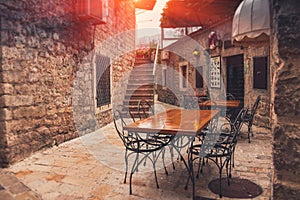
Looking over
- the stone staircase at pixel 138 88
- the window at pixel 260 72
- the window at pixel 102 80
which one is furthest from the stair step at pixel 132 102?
the window at pixel 260 72

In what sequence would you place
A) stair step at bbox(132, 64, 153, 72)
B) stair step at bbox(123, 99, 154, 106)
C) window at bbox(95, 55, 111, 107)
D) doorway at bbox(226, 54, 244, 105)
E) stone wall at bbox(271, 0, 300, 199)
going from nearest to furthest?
stone wall at bbox(271, 0, 300, 199) → window at bbox(95, 55, 111, 107) → doorway at bbox(226, 54, 244, 105) → stair step at bbox(123, 99, 154, 106) → stair step at bbox(132, 64, 153, 72)

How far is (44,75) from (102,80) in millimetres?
2316

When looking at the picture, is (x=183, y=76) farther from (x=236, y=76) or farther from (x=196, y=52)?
(x=236, y=76)

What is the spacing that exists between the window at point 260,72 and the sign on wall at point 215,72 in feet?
5.08

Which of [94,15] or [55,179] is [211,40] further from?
[55,179]

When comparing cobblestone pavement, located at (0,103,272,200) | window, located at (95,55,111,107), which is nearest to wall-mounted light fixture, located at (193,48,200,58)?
window, located at (95,55,111,107)

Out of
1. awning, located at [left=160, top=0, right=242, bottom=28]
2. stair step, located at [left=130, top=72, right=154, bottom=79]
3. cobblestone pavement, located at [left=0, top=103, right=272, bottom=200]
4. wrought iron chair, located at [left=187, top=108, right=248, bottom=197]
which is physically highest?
awning, located at [left=160, top=0, right=242, bottom=28]

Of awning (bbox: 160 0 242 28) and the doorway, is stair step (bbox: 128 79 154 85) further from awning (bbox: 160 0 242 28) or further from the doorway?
the doorway

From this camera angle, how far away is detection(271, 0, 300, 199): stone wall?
59.7 inches

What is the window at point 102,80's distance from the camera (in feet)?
19.5

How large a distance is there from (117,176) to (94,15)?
3.14 m

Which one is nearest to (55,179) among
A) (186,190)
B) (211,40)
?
(186,190)

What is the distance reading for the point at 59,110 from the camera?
4387 mm

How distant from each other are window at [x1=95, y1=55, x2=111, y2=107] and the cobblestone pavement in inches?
82.2
